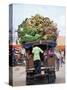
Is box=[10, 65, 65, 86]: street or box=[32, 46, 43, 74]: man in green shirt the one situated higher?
box=[32, 46, 43, 74]: man in green shirt

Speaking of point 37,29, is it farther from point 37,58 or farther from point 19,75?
point 19,75

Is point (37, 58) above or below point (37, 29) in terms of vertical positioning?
below

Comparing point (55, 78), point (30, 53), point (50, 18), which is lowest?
point (55, 78)

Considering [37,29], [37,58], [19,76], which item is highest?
[37,29]

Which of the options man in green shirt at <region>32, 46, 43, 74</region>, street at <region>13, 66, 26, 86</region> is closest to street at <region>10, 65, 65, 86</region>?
street at <region>13, 66, 26, 86</region>

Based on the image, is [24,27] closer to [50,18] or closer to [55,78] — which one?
[50,18]

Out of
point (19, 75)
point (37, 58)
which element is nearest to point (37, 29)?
point (37, 58)

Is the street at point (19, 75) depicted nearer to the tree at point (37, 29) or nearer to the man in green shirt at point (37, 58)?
the man in green shirt at point (37, 58)

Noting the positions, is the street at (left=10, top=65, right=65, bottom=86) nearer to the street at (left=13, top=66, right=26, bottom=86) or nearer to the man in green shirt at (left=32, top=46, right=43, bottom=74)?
the street at (left=13, top=66, right=26, bottom=86)

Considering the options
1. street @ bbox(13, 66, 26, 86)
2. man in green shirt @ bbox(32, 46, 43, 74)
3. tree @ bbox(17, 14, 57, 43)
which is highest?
tree @ bbox(17, 14, 57, 43)

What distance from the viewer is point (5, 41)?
190 centimetres

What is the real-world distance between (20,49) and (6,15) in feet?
0.92

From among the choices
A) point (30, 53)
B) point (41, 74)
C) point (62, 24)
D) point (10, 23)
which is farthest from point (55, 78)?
point (10, 23)

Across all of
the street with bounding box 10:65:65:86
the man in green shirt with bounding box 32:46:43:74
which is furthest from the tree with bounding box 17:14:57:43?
the street with bounding box 10:65:65:86
